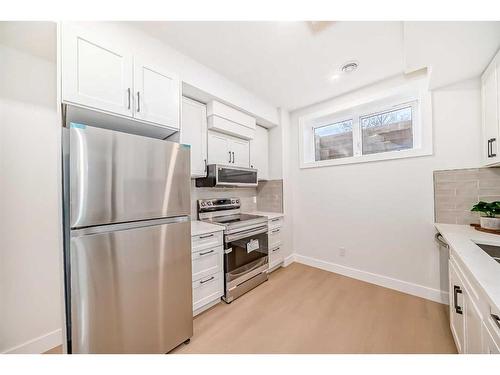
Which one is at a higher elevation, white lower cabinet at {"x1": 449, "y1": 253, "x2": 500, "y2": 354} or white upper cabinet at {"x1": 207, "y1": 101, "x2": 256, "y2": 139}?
white upper cabinet at {"x1": 207, "y1": 101, "x2": 256, "y2": 139}

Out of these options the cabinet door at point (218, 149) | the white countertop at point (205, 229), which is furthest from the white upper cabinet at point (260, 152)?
the white countertop at point (205, 229)

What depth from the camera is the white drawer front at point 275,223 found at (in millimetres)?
2684

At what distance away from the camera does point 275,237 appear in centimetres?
277

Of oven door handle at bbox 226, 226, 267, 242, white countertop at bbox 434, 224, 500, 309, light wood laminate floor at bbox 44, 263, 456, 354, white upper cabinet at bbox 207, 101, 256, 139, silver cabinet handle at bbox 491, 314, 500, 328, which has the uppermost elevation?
white upper cabinet at bbox 207, 101, 256, 139

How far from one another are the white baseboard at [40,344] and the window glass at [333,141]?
3406mm

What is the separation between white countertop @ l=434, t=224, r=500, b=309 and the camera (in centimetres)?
74

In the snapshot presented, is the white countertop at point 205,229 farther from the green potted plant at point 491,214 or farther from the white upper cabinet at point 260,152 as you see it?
the green potted plant at point 491,214

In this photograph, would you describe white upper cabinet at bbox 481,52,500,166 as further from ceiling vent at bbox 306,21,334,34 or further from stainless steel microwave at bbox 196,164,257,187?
stainless steel microwave at bbox 196,164,257,187

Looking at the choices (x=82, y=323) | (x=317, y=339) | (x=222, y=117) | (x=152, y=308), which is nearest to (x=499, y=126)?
Answer: (x=317, y=339)

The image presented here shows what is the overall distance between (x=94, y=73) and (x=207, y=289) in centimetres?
192

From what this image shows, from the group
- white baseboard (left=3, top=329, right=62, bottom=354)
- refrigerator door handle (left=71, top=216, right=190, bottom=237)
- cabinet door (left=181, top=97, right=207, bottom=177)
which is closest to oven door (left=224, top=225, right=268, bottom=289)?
refrigerator door handle (left=71, top=216, right=190, bottom=237)

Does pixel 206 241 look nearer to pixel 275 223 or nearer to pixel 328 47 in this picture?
pixel 275 223

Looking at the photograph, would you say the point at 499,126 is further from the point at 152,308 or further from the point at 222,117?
the point at 152,308

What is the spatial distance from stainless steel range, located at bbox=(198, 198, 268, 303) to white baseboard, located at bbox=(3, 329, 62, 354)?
135 cm
